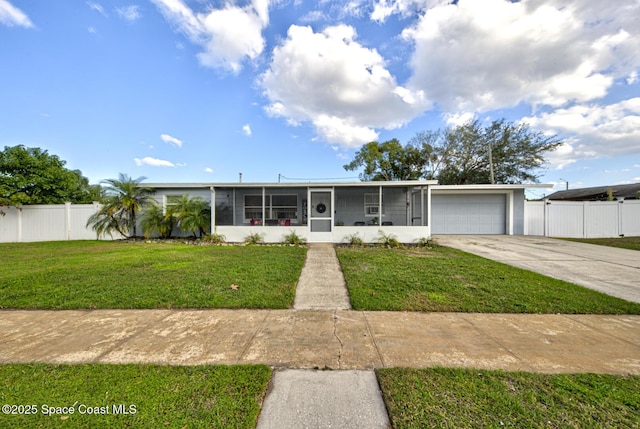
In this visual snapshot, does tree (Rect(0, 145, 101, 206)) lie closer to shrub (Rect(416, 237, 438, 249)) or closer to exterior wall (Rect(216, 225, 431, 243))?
exterior wall (Rect(216, 225, 431, 243))

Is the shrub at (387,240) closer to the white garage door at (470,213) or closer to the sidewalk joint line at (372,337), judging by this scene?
the white garage door at (470,213)

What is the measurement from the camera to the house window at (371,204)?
13.0m

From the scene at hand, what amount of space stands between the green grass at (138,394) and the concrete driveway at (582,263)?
6231 mm

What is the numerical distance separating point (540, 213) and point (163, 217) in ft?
62.0

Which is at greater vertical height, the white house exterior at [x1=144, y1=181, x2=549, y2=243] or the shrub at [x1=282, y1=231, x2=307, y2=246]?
the white house exterior at [x1=144, y1=181, x2=549, y2=243]

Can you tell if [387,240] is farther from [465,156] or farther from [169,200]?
[465,156]

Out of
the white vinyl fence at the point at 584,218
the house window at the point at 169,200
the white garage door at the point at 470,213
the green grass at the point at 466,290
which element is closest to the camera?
the green grass at the point at 466,290

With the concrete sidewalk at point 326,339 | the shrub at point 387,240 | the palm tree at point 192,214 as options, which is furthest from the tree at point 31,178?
the shrub at point 387,240

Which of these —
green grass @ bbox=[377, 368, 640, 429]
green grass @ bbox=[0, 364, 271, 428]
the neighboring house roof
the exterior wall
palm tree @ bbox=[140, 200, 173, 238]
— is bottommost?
green grass @ bbox=[377, 368, 640, 429]

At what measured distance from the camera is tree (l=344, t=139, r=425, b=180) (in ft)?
74.8

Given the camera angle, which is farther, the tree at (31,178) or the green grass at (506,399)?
the tree at (31,178)

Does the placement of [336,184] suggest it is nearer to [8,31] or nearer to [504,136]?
[8,31]

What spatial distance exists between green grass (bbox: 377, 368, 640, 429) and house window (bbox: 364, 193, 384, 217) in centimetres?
1086

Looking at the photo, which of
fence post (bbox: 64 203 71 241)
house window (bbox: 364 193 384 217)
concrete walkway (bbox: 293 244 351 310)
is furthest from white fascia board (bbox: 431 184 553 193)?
fence post (bbox: 64 203 71 241)
